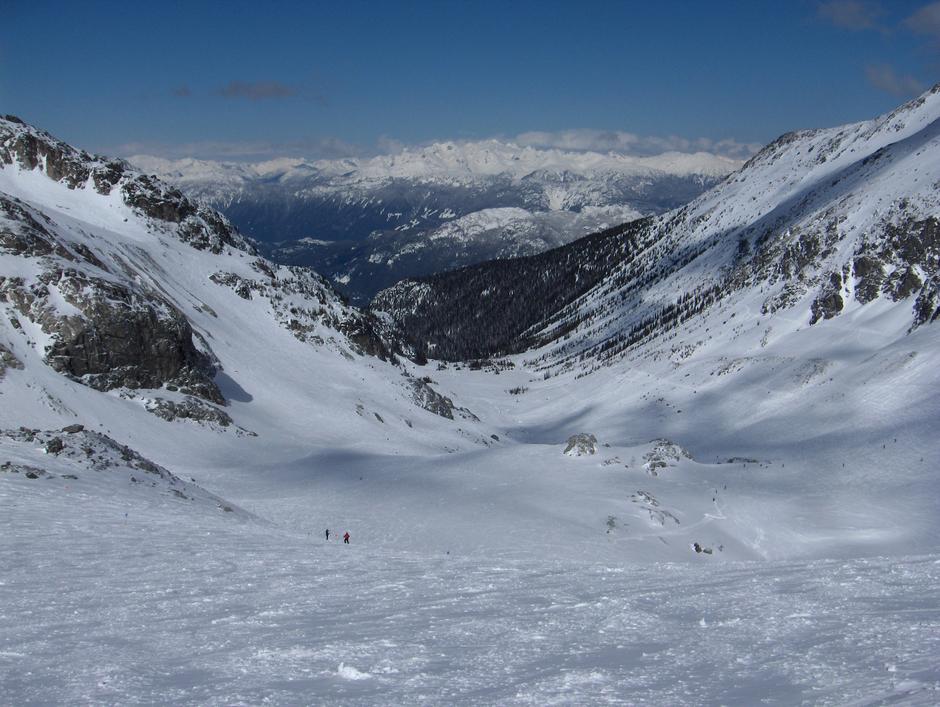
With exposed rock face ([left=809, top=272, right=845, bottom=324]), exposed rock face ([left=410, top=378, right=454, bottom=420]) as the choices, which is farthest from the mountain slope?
exposed rock face ([left=410, top=378, right=454, bottom=420])

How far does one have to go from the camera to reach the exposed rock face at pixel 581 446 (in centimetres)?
4466

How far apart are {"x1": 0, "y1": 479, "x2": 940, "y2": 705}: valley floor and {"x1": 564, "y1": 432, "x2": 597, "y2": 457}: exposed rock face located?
981 inches

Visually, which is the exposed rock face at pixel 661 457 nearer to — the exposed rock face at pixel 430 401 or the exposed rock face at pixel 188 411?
the exposed rock face at pixel 188 411

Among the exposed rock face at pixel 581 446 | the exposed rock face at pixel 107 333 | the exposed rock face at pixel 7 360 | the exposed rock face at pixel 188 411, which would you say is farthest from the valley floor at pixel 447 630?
the exposed rock face at pixel 107 333

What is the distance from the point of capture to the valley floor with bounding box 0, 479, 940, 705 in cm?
925

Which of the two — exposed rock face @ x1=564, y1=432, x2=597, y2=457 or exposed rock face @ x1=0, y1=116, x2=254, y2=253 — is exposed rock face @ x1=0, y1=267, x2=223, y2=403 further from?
exposed rock face @ x1=0, y1=116, x2=254, y2=253

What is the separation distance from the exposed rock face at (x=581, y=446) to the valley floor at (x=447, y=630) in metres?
24.9

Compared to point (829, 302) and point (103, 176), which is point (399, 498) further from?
point (829, 302)

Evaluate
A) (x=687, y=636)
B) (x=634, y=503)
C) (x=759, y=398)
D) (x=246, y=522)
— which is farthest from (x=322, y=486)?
(x=759, y=398)

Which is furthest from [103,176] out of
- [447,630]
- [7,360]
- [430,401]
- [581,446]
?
[447,630]

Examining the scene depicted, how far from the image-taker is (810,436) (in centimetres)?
6475

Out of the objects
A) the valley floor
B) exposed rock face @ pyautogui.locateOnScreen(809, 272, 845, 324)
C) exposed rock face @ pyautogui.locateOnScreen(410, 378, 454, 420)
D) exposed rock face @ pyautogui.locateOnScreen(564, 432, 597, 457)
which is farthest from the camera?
exposed rock face @ pyautogui.locateOnScreen(809, 272, 845, 324)

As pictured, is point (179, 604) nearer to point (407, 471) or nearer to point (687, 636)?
point (687, 636)

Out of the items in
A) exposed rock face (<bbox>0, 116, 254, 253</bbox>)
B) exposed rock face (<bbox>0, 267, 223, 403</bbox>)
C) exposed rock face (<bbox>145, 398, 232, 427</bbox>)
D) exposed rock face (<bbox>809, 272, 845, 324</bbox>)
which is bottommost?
exposed rock face (<bbox>145, 398, 232, 427</bbox>)
